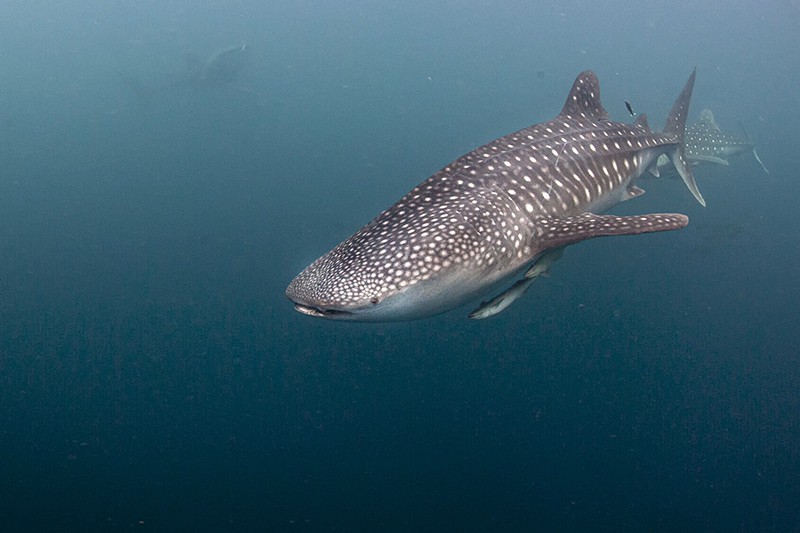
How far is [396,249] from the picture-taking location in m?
4.00

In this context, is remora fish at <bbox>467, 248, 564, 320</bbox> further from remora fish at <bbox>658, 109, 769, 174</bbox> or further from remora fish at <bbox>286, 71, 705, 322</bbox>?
remora fish at <bbox>658, 109, 769, 174</bbox>

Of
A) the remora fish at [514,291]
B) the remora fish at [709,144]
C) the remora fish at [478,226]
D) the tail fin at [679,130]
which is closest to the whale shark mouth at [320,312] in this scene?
the remora fish at [478,226]

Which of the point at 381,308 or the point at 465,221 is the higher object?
the point at 465,221

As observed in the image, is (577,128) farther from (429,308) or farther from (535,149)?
(429,308)

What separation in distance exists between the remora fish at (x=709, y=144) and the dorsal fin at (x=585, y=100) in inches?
187

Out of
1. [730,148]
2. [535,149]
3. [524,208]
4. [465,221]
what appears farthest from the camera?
[730,148]

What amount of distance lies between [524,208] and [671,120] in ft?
15.3

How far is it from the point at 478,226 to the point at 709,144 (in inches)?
373

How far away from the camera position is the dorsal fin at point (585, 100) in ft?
21.6

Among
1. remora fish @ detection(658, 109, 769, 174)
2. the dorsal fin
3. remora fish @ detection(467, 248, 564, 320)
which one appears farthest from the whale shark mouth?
remora fish @ detection(658, 109, 769, 174)

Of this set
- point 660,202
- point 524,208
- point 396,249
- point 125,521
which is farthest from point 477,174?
point 660,202

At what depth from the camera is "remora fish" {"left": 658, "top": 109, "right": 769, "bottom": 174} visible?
34.8 feet

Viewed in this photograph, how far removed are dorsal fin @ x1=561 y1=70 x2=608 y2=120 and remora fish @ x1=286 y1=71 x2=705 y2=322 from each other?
0.33 m

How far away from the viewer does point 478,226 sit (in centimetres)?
435
